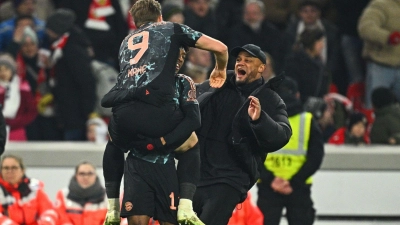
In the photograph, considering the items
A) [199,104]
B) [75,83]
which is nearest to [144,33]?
[199,104]

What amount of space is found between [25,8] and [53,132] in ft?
4.84

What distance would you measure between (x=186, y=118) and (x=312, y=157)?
340cm

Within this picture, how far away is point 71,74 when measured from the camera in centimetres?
1294

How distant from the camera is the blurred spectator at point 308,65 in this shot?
41.5 ft

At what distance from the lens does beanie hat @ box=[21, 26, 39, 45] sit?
13.1 meters

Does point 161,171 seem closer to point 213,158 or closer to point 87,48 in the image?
point 213,158

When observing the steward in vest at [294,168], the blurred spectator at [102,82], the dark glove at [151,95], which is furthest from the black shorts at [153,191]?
the blurred spectator at [102,82]

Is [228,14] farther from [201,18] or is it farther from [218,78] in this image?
[218,78]

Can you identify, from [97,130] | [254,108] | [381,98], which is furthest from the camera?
[97,130]

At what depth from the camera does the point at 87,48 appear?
42.7 ft

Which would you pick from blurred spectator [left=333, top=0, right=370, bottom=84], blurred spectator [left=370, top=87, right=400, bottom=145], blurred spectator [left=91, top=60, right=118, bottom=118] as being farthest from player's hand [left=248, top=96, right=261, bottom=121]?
blurred spectator [left=333, top=0, right=370, bottom=84]

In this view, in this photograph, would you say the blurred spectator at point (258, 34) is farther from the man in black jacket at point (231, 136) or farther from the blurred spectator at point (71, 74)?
the man in black jacket at point (231, 136)

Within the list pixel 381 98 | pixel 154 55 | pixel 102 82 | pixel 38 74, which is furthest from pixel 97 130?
pixel 154 55

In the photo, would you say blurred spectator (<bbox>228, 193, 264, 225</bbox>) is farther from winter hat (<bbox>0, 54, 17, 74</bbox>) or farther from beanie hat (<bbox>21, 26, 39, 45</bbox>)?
beanie hat (<bbox>21, 26, 39, 45</bbox>)
